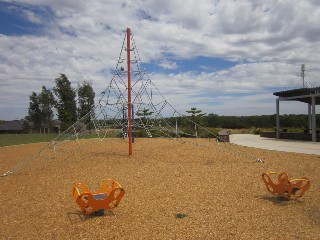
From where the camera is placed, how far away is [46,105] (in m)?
46.6

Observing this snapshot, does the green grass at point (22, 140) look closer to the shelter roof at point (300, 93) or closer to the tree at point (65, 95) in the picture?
the tree at point (65, 95)

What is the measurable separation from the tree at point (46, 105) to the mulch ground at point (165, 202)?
117 ft

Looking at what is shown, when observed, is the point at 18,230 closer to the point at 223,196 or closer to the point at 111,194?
the point at 111,194

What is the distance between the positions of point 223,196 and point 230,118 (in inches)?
1334

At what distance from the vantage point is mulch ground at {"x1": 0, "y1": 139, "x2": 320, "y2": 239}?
4.97 metres

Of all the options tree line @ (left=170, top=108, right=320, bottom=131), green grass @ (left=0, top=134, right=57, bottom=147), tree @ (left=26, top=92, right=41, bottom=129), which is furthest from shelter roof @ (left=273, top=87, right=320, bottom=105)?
tree @ (left=26, top=92, right=41, bottom=129)

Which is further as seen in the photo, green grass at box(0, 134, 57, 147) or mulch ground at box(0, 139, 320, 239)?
green grass at box(0, 134, 57, 147)

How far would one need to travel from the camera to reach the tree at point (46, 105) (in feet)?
148

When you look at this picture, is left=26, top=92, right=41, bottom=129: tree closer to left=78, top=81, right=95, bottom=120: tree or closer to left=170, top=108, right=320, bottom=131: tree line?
left=78, top=81, right=95, bottom=120: tree

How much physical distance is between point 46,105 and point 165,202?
4332 centimetres

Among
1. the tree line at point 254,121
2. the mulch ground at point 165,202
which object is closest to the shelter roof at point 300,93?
the mulch ground at point 165,202

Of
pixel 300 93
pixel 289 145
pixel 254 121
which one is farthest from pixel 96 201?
pixel 254 121

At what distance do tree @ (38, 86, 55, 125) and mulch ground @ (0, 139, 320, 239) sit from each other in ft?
117

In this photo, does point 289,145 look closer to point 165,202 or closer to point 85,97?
point 165,202
